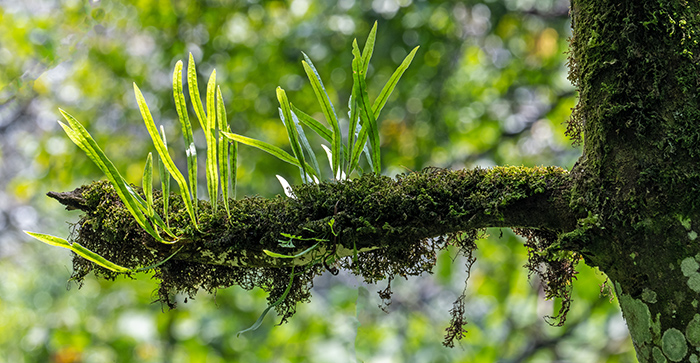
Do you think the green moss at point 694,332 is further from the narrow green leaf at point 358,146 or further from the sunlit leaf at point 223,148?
the sunlit leaf at point 223,148

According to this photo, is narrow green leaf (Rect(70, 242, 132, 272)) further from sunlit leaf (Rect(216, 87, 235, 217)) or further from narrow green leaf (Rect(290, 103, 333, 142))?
narrow green leaf (Rect(290, 103, 333, 142))

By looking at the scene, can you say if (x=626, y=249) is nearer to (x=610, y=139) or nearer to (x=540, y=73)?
(x=610, y=139)

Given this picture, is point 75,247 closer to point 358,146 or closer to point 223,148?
point 223,148

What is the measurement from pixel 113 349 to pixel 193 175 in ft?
6.82

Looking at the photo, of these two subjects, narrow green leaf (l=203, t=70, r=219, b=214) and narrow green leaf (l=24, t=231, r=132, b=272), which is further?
narrow green leaf (l=203, t=70, r=219, b=214)

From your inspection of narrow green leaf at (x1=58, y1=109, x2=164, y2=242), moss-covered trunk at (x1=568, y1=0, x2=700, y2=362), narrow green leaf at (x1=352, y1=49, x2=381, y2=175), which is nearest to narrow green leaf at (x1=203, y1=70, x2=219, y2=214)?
narrow green leaf at (x1=58, y1=109, x2=164, y2=242)

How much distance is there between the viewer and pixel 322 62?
8.92ft

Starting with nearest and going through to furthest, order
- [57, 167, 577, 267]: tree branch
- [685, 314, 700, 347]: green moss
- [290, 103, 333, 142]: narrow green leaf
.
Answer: [685, 314, 700, 347]: green moss → [57, 167, 577, 267]: tree branch → [290, 103, 333, 142]: narrow green leaf

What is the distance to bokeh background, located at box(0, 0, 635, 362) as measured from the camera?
8.43 feet

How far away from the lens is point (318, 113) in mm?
3143

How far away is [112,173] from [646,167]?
2.45 feet

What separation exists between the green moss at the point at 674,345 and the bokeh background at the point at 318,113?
6.28 ft

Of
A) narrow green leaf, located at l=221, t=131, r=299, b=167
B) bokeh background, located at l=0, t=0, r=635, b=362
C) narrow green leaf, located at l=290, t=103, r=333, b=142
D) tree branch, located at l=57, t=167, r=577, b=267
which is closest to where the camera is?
tree branch, located at l=57, t=167, r=577, b=267

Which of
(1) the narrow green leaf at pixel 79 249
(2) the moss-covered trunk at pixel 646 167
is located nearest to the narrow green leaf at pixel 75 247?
(1) the narrow green leaf at pixel 79 249
